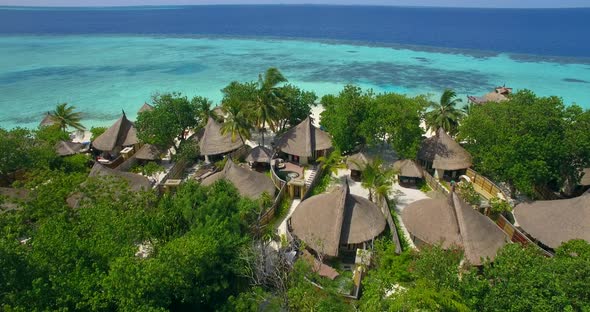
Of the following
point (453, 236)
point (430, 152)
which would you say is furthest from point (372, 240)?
point (430, 152)

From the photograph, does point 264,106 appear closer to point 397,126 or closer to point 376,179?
point 397,126

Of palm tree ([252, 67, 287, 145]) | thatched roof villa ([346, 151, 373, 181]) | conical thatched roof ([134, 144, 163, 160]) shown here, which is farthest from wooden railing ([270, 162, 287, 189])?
conical thatched roof ([134, 144, 163, 160])

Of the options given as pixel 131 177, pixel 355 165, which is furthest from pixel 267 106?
pixel 131 177

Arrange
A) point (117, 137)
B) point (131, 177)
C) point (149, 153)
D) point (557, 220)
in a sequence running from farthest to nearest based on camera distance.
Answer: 1. point (117, 137)
2. point (149, 153)
3. point (131, 177)
4. point (557, 220)

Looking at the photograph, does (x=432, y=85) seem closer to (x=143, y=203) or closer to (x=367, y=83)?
(x=367, y=83)

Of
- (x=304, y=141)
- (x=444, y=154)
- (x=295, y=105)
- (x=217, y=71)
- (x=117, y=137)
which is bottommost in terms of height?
(x=117, y=137)

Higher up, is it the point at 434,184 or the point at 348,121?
the point at 348,121
